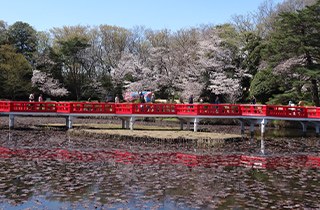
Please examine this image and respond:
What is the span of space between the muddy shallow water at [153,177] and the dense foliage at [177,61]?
658 inches

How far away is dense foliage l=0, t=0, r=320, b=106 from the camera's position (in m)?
33.7

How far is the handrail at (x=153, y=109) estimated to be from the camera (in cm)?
2655

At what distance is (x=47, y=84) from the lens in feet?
164

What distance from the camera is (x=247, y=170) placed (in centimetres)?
1342

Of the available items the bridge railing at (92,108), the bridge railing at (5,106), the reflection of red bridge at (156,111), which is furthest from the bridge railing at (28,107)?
the bridge railing at (92,108)

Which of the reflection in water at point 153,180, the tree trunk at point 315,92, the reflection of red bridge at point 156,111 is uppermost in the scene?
the tree trunk at point 315,92

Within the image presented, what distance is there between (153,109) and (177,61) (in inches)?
866

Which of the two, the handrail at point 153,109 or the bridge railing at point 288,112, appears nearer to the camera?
the handrail at point 153,109

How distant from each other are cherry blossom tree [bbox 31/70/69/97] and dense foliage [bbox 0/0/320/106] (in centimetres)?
14

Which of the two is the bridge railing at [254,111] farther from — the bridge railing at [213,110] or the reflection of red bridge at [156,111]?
the bridge railing at [213,110]

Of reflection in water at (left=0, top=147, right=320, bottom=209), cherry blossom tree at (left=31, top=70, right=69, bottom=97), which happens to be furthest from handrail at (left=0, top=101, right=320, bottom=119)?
cherry blossom tree at (left=31, top=70, right=69, bottom=97)

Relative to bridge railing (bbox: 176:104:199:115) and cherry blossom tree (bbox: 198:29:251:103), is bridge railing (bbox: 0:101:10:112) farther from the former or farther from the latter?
cherry blossom tree (bbox: 198:29:251:103)

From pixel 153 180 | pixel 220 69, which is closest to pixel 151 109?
pixel 153 180

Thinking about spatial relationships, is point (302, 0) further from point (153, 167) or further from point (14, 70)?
point (153, 167)
